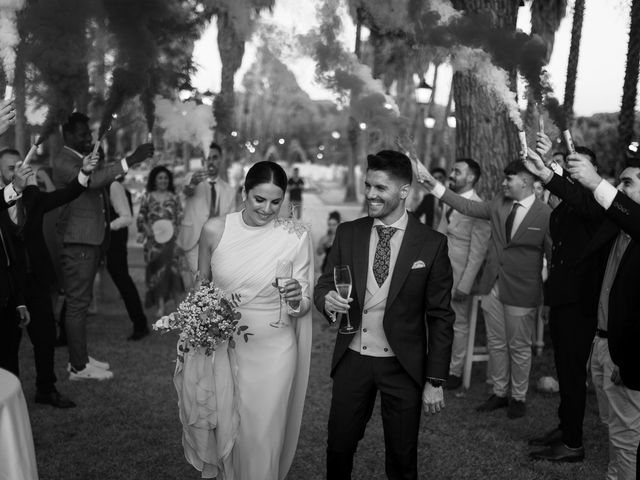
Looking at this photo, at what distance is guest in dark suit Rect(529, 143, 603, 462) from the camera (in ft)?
17.1

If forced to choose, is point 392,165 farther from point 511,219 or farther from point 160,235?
point 160,235

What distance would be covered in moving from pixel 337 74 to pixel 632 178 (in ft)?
29.8

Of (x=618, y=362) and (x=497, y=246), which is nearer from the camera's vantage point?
(x=618, y=362)

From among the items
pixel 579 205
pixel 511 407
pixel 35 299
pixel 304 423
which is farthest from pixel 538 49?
pixel 35 299

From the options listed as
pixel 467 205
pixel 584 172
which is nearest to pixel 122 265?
pixel 467 205

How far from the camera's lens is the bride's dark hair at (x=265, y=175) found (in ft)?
13.3

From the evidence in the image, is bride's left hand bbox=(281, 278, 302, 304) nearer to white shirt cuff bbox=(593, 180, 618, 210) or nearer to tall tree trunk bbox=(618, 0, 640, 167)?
white shirt cuff bbox=(593, 180, 618, 210)

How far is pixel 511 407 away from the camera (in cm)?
639

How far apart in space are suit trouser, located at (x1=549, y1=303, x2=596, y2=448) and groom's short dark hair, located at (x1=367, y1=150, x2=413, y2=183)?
220 cm

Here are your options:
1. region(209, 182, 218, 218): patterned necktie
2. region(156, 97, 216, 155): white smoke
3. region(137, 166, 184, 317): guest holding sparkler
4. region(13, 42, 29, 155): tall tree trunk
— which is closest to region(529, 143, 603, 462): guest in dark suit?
region(209, 182, 218, 218): patterned necktie

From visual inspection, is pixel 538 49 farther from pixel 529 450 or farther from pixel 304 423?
pixel 304 423

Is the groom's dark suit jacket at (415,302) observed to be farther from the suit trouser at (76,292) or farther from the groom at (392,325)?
the suit trouser at (76,292)

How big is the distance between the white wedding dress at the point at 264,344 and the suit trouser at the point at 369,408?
1.24ft

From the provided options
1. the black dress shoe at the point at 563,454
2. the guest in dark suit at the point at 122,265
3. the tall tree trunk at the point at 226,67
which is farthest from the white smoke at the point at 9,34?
the black dress shoe at the point at 563,454
